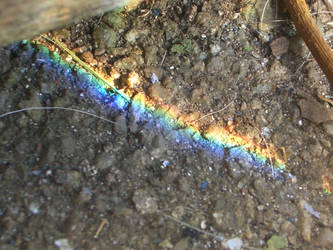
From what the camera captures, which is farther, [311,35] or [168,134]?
[311,35]

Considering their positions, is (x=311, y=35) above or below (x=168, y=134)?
above

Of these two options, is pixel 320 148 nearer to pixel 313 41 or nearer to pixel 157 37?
pixel 313 41

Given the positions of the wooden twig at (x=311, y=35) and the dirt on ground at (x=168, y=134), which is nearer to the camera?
the dirt on ground at (x=168, y=134)

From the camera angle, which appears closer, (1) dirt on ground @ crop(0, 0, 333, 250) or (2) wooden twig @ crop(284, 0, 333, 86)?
(1) dirt on ground @ crop(0, 0, 333, 250)
